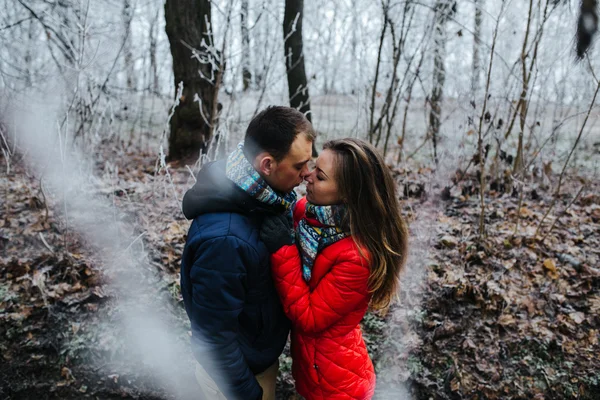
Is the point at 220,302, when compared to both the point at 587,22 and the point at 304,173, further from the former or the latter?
the point at 587,22

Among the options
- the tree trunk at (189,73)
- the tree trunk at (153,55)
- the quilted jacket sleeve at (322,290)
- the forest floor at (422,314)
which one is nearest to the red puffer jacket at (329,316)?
the quilted jacket sleeve at (322,290)

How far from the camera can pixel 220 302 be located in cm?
156

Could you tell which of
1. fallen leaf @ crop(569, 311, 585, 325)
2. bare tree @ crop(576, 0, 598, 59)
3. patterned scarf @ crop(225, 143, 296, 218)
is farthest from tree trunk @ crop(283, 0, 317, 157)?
patterned scarf @ crop(225, 143, 296, 218)

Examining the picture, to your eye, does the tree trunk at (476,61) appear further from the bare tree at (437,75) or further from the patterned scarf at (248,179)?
the patterned scarf at (248,179)

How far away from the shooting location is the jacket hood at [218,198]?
1620 millimetres

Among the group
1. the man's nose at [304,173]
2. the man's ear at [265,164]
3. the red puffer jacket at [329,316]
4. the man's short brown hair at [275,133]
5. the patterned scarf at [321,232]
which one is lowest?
the red puffer jacket at [329,316]

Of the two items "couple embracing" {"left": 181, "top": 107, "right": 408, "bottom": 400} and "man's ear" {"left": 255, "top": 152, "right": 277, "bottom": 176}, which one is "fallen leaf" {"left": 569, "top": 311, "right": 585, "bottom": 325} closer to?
"couple embracing" {"left": 181, "top": 107, "right": 408, "bottom": 400}

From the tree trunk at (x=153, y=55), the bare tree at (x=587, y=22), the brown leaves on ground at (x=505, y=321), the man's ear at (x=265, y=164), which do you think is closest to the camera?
the man's ear at (x=265, y=164)

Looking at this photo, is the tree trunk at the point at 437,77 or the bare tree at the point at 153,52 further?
the bare tree at the point at 153,52

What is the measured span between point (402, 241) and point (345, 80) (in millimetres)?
8784

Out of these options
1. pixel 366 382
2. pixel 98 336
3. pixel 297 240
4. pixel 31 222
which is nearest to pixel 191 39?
pixel 31 222

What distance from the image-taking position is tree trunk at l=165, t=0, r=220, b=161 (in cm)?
538

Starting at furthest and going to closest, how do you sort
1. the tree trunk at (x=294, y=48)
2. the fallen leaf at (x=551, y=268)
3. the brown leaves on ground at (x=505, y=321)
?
the tree trunk at (x=294, y=48) → the fallen leaf at (x=551, y=268) → the brown leaves on ground at (x=505, y=321)

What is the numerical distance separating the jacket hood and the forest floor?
1.78 m
